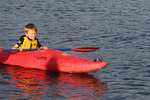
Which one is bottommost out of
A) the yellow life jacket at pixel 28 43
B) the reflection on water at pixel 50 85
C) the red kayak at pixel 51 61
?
the reflection on water at pixel 50 85

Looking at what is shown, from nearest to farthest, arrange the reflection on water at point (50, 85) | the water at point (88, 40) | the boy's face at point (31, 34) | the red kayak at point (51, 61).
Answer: the reflection on water at point (50, 85) → the water at point (88, 40) → the red kayak at point (51, 61) → the boy's face at point (31, 34)

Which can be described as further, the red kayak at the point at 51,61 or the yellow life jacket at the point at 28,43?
the yellow life jacket at the point at 28,43

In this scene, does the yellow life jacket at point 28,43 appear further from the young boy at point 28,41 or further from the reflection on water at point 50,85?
the reflection on water at point 50,85

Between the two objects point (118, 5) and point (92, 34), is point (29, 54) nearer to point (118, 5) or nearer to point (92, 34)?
point (92, 34)

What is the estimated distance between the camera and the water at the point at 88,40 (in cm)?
1394

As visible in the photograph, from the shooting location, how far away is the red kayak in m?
15.5

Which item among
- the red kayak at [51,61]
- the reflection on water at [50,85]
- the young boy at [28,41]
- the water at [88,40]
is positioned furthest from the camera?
the young boy at [28,41]

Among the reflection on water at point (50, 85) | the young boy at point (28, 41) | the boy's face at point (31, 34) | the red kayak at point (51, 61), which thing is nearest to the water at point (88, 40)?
the reflection on water at point (50, 85)

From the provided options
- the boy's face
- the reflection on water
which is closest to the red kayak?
the reflection on water

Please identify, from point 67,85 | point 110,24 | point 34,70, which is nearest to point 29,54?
point 34,70

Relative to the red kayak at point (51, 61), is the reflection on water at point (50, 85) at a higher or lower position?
lower

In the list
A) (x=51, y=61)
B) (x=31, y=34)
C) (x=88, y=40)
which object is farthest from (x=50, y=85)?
(x=88, y=40)

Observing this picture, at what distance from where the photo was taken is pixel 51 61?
16.1 metres

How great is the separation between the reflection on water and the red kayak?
184 mm
